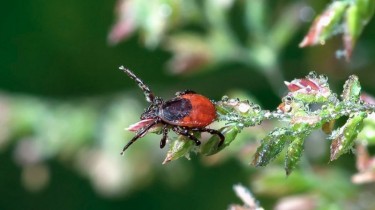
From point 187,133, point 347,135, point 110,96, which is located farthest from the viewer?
point 110,96

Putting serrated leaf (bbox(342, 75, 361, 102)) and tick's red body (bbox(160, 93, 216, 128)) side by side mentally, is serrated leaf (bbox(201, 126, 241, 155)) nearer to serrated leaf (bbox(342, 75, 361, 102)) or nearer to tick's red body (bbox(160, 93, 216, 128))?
tick's red body (bbox(160, 93, 216, 128))

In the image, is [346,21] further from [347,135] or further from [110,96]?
[110,96]

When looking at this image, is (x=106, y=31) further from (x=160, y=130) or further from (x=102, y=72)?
(x=160, y=130)

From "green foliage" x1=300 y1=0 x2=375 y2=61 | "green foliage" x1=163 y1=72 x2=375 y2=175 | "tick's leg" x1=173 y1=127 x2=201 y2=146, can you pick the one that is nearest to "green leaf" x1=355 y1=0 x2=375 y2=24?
"green foliage" x1=300 y1=0 x2=375 y2=61

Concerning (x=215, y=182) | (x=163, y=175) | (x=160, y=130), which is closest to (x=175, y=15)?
(x=160, y=130)

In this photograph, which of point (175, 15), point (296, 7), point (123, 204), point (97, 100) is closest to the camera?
point (175, 15)

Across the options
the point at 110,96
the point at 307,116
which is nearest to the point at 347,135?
the point at 307,116

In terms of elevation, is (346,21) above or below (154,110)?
above
